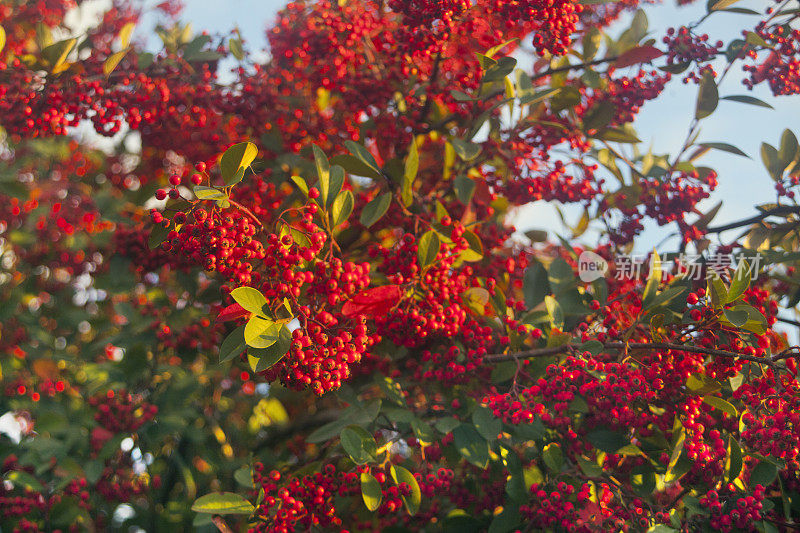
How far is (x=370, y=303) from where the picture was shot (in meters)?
2.09

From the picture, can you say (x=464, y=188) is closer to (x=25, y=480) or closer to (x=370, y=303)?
(x=370, y=303)

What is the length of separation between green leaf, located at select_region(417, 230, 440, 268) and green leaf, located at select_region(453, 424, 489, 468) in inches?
29.3

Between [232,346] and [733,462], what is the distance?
1923 millimetres

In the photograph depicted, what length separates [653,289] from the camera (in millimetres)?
2248

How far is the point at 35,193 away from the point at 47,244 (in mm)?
635

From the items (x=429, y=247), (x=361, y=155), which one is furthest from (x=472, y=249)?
(x=361, y=155)

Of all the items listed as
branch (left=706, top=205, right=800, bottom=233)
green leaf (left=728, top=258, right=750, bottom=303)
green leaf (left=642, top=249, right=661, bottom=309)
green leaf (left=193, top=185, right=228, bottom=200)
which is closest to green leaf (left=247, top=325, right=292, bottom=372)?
green leaf (left=193, top=185, right=228, bottom=200)

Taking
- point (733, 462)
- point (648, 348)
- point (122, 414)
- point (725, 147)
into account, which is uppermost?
point (725, 147)

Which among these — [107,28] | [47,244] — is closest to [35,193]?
[47,244]

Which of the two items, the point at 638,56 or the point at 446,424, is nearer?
the point at 446,424

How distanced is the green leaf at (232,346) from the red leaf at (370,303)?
1.18 feet

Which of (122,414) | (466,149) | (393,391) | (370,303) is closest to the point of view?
(370,303)

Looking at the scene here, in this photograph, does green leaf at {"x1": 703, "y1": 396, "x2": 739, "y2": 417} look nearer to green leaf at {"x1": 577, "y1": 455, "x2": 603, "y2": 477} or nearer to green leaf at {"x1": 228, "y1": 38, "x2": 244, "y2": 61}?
green leaf at {"x1": 577, "y1": 455, "x2": 603, "y2": 477}

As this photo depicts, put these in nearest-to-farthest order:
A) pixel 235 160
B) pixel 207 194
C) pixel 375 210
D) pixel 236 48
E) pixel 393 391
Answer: pixel 207 194
pixel 235 160
pixel 375 210
pixel 393 391
pixel 236 48
